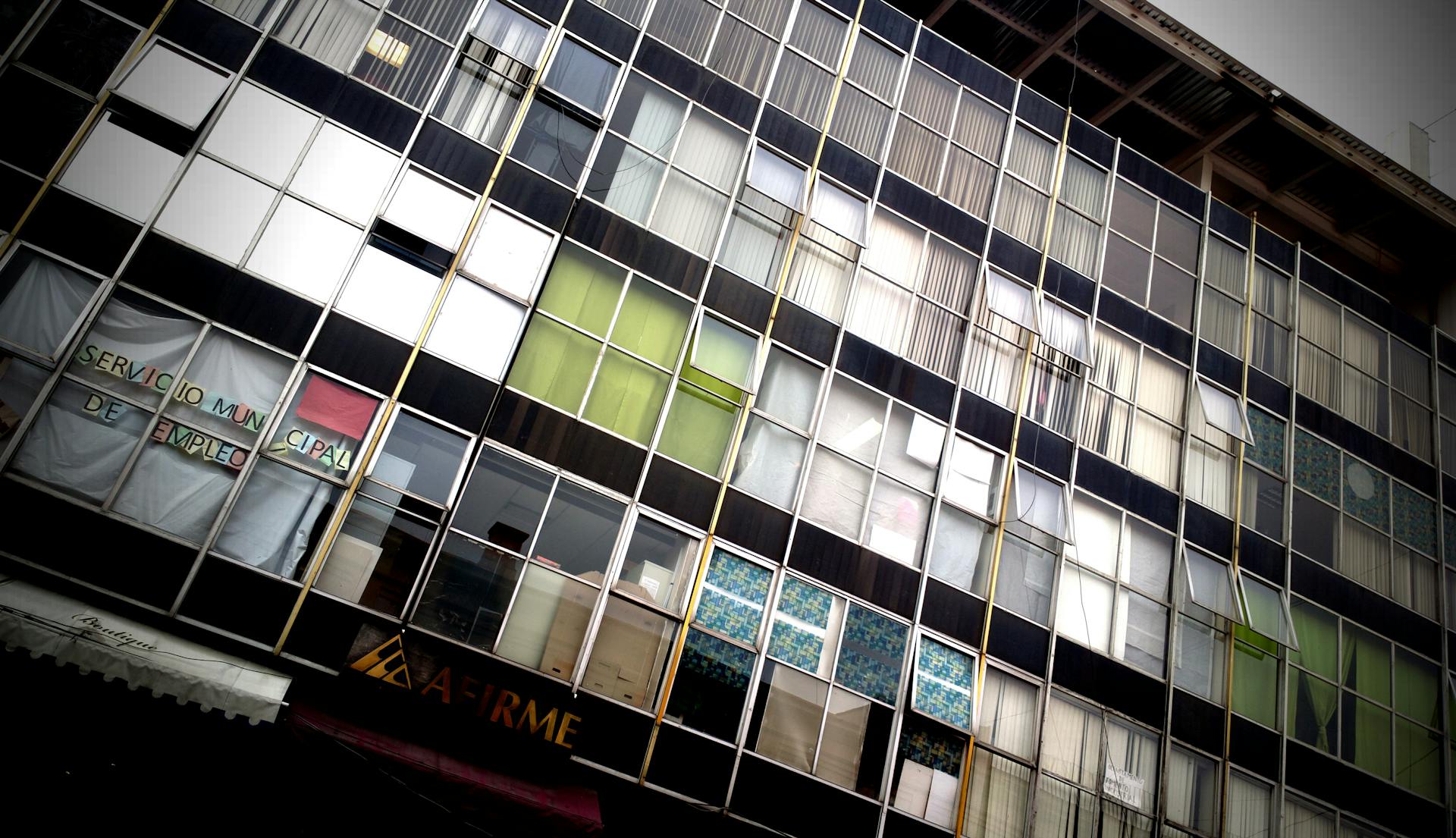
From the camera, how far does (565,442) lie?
1454 cm

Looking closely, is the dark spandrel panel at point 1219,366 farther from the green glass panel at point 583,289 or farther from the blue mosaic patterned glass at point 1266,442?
the green glass panel at point 583,289

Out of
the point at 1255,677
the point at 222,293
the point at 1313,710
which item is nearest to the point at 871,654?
the point at 1255,677

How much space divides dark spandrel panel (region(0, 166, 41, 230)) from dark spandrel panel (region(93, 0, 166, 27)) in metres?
2.85

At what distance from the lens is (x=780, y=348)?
16578 mm

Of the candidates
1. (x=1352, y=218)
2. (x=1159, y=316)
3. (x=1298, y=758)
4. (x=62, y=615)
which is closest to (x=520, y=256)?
(x=62, y=615)

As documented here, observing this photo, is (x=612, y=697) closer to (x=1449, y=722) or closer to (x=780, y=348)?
(x=780, y=348)

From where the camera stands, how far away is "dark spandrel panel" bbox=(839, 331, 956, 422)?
17109 millimetres

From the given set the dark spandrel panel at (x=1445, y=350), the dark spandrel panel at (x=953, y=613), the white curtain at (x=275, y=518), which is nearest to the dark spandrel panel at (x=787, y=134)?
the dark spandrel panel at (x=953, y=613)

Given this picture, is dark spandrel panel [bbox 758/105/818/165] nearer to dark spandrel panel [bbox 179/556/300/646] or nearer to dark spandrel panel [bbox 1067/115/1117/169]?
dark spandrel panel [bbox 1067/115/1117/169]

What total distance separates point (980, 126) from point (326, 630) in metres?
15.8

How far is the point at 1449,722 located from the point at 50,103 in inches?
1103

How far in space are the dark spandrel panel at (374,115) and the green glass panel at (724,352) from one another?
5686 millimetres

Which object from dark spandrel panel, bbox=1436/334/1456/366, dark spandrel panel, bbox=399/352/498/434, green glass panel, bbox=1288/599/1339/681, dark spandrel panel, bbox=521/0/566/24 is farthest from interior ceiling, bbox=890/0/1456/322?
dark spandrel panel, bbox=399/352/498/434

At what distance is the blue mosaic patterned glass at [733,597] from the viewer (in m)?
14.7
